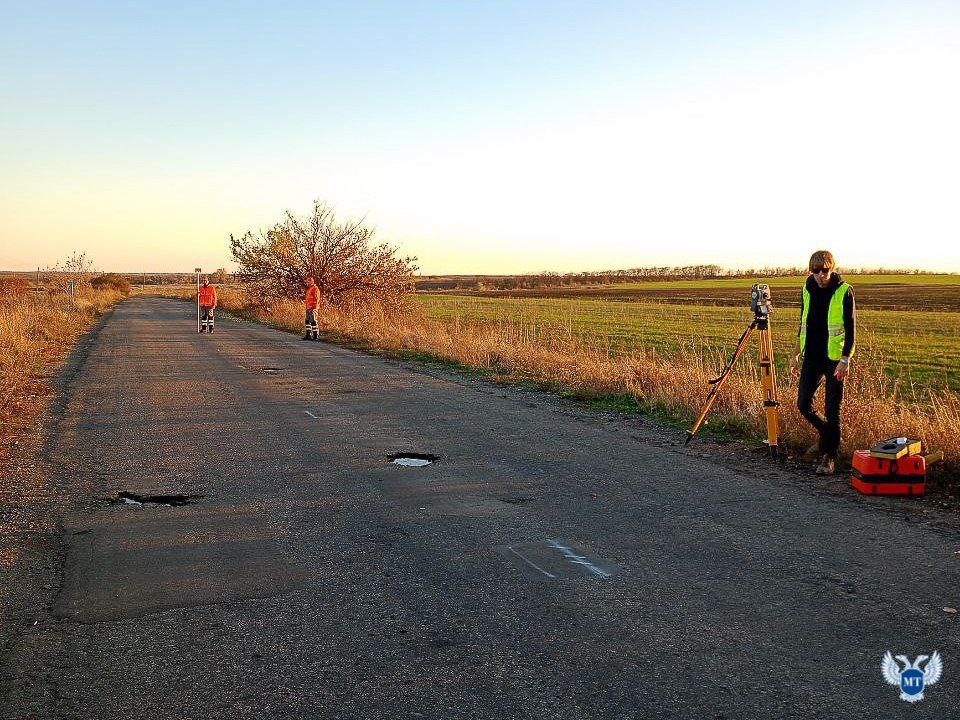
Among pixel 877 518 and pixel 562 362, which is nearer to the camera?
pixel 877 518

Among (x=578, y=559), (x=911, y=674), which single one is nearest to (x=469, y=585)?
(x=578, y=559)

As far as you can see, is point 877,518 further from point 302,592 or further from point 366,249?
point 366,249

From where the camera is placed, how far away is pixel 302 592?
4.62 m

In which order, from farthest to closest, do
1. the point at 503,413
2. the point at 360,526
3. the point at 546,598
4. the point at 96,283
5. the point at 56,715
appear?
the point at 96,283 → the point at 503,413 → the point at 360,526 → the point at 546,598 → the point at 56,715

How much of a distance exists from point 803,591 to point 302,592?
293 cm

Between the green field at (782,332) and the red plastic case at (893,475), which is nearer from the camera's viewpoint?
the red plastic case at (893,475)

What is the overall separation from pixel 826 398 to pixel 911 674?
4.32m

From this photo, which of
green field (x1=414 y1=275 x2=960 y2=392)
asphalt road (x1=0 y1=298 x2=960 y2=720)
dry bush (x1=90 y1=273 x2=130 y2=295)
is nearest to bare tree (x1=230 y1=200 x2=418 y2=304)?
green field (x1=414 y1=275 x2=960 y2=392)

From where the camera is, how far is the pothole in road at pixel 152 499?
653cm

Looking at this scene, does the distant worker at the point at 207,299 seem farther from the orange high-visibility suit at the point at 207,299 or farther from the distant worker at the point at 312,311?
the distant worker at the point at 312,311

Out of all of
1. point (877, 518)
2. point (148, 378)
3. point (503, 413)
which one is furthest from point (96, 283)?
point (877, 518)

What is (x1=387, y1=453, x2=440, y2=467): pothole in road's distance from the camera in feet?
26.4

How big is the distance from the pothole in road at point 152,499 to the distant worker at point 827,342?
5757 millimetres

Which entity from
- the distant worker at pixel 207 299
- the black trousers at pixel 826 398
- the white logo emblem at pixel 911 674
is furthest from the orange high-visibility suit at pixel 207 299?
the white logo emblem at pixel 911 674
